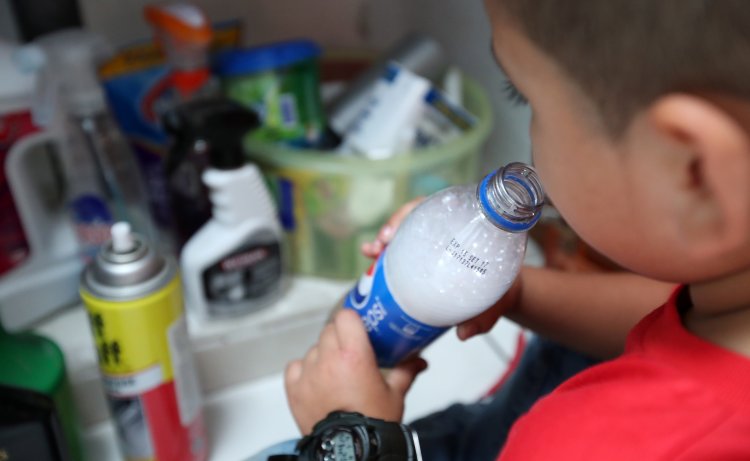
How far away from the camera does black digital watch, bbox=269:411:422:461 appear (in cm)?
45

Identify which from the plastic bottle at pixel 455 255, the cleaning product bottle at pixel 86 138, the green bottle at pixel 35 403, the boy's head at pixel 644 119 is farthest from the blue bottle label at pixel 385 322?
the cleaning product bottle at pixel 86 138

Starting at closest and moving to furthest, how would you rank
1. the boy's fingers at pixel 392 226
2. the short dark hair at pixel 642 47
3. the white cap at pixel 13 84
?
1. the short dark hair at pixel 642 47
2. the boy's fingers at pixel 392 226
3. the white cap at pixel 13 84

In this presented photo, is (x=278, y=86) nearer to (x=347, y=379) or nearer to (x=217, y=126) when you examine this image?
(x=217, y=126)

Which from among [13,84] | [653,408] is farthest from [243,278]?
[653,408]

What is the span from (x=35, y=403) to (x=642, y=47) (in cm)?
45

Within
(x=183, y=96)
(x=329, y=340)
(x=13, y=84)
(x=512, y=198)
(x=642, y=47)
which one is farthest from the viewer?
(x=183, y=96)

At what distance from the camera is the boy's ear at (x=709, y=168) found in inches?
11.7

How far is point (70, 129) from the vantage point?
70 centimetres

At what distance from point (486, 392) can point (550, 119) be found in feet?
1.43

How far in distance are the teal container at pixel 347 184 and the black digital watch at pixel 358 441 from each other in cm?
29

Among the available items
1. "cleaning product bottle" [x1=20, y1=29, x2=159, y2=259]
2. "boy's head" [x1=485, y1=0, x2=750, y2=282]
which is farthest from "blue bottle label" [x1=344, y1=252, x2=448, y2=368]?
"cleaning product bottle" [x1=20, y1=29, x2=159, y2=259]

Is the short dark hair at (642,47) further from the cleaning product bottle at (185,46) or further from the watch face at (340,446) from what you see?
the cleaning product bottle at (185,46)

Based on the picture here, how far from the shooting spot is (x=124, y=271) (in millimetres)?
530

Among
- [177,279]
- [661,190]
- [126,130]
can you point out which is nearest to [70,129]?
[126,130]
